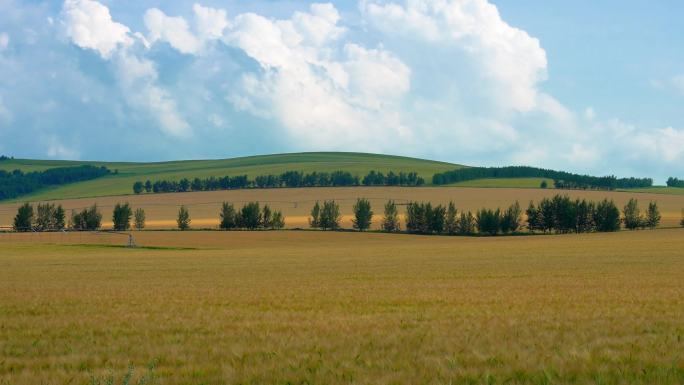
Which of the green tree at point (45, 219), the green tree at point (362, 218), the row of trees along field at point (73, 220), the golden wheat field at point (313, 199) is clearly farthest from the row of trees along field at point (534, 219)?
the green tree at point (45, 219)

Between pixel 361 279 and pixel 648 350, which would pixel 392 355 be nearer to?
pixel 648 350

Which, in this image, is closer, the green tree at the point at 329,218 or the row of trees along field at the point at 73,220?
the row of trees along field at the point at 73,220

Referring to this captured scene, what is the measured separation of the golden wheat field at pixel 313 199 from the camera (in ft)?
488

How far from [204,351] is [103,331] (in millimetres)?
4007

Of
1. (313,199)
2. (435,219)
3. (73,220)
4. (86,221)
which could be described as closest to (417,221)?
(435,219)

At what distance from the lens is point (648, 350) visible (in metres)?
11.4

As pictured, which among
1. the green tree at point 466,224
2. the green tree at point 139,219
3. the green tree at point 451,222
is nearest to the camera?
the green tree at point 466,224

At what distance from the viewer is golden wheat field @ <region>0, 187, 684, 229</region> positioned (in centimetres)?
14862

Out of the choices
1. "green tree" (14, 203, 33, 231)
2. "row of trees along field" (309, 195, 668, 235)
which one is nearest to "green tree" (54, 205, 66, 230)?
"green tree" (14, 203, 33, 231)

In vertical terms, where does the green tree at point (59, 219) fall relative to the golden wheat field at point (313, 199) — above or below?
below

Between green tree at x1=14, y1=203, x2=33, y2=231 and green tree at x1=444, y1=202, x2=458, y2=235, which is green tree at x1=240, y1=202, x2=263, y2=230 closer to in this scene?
green tree at x1=444, y1=202, x2=458, y2=235

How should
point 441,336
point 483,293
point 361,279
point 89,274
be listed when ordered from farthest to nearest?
point 89,274 → point 361,279 → point 483,293 → point 441,336

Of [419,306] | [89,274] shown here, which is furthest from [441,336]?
[89,274]

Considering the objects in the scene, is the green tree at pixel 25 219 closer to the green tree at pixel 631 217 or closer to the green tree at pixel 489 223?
the green tree at pixel 489 223
